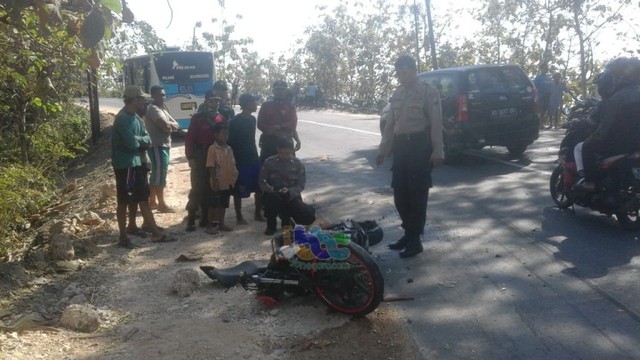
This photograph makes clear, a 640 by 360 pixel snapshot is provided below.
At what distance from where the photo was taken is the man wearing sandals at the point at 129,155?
22.3 ft

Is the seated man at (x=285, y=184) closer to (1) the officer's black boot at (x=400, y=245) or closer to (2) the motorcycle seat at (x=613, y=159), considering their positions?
(1) the officer's black boot at (x=400, y=245)

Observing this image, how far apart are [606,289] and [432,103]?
2.25 metres

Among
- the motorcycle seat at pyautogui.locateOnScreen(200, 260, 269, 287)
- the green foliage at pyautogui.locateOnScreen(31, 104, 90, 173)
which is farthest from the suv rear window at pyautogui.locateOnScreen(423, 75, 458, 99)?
the green foliage at pyautogui.locateOnScreen(31, 104, 90, 173)

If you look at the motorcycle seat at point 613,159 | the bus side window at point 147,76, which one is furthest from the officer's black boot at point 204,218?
the bus side window at point 147,76

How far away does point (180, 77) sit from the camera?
67.4ft

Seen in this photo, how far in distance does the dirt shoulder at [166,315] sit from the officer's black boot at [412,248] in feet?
4.02

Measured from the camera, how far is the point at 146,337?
465 cm

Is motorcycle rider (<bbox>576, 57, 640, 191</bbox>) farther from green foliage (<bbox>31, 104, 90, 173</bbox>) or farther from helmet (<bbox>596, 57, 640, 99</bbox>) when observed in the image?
green foliage (<bbox>31, 104, 90, 173</bbox>)

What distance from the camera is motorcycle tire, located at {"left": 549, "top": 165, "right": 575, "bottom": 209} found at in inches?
302

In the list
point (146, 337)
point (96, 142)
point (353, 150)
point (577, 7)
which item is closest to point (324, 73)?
point (577, 7)

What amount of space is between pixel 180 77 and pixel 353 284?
17.1m

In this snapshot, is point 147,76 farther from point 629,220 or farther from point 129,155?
point 629,220

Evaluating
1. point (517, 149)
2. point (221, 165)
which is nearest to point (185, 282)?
point (221, 165)

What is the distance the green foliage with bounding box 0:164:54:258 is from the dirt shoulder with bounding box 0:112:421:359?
2.85 ft
